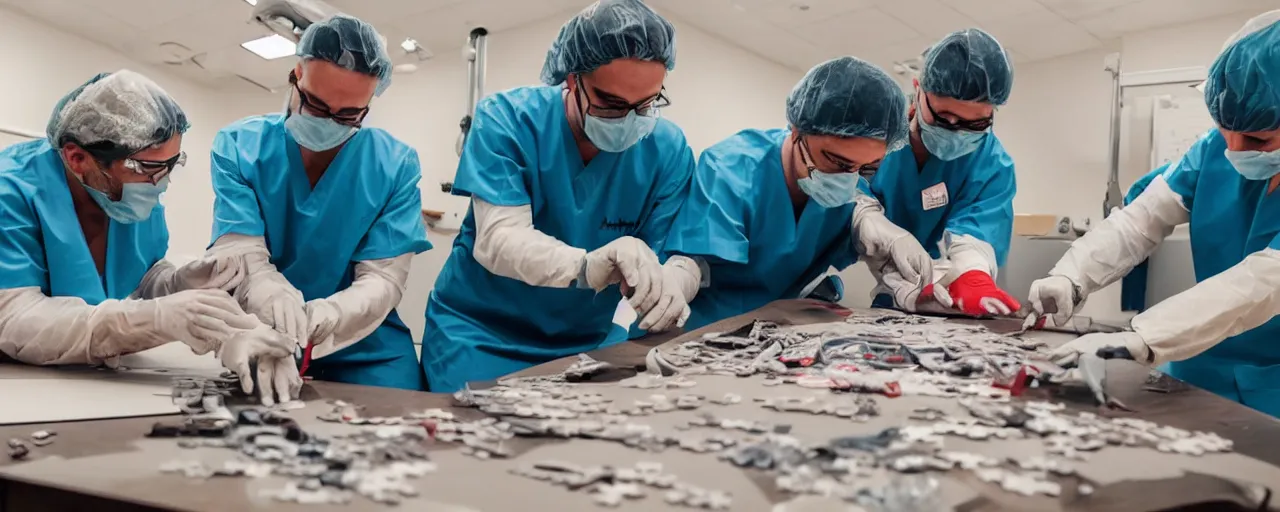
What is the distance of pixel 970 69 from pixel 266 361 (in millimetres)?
1904

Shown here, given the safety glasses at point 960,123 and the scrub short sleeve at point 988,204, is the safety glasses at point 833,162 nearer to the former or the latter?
the safety glasses at point 960,123

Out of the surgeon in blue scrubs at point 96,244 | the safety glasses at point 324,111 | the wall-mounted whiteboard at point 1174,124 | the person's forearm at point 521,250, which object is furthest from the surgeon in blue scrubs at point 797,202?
the wall-mounted whiteboard at point 1174,124

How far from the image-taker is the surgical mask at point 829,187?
221cm

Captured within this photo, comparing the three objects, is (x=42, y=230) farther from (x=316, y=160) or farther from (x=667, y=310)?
(x=667, y=310)

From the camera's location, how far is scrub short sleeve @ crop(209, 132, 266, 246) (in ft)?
6.61

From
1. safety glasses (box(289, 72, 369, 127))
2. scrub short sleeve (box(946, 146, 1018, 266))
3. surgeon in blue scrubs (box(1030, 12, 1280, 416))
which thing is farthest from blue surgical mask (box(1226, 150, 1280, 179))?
safety glasses (box(289, 72, 369, 127))

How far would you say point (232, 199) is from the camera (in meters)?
2.04

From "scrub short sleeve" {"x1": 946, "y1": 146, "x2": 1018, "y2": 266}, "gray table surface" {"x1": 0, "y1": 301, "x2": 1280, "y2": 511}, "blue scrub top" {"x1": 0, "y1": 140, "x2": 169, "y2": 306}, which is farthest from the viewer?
"scrub short sleeve" {"x1": 946, "y1": 146, "x2": 1018, "y2": 266}

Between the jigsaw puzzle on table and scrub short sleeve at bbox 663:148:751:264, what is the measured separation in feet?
1.48

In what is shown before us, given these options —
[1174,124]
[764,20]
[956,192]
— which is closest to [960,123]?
[956,192]

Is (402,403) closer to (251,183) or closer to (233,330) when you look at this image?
(233,330)

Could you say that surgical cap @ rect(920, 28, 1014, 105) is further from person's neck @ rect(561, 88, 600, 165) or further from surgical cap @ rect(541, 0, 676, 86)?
person's neck @ rect(561, 88, 600, 165)

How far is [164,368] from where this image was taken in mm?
1886

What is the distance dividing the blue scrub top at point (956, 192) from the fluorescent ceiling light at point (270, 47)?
16.8 ft
